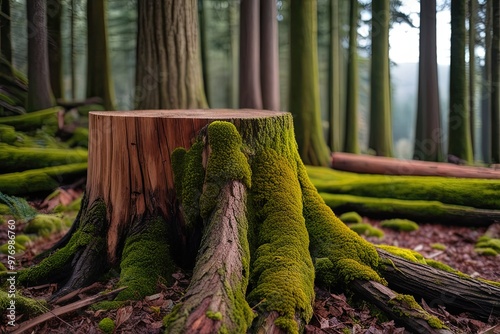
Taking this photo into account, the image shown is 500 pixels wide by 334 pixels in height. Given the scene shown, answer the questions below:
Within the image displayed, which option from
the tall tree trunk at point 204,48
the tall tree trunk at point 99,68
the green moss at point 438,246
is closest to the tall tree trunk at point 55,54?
the tall tree trunk at point 99,68

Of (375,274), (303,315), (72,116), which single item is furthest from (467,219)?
(72,116)

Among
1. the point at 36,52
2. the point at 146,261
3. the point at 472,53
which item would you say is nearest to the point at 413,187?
the point at 472,53

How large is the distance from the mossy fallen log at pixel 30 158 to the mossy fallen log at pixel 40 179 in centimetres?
5

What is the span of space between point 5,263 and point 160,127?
6.06 feet

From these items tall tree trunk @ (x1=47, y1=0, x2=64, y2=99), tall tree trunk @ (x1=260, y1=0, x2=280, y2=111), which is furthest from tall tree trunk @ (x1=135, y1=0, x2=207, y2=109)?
tall tree trunk @ (x1=260, y1=0, x2=280, y2=111)

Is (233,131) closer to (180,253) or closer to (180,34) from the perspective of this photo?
(180,253)

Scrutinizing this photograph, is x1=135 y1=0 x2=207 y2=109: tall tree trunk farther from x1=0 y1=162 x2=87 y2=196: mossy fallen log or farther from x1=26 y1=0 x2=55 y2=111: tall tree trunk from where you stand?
x1=26 y1=0 x2=55 y2=111: tall tree trunk

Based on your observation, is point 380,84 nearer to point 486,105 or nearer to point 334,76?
point 486,105

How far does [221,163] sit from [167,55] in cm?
370

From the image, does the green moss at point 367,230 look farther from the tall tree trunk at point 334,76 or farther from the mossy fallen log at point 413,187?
the tall tree trunk at point 334,76

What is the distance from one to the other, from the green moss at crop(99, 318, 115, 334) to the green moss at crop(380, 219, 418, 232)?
427 cm

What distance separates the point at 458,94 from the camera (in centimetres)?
550

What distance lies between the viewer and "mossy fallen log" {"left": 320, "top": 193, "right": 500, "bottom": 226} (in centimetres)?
502

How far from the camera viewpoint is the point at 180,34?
6156 millimetres
